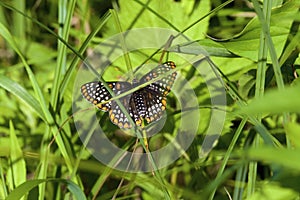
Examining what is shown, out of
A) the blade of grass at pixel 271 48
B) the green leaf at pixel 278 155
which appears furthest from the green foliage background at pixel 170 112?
the green leaf at pixel 278 155

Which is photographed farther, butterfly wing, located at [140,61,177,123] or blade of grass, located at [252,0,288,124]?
butterfly wing, located at [140,61,177,123]

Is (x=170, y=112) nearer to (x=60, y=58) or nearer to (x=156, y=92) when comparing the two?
→ (x=156, y=92)

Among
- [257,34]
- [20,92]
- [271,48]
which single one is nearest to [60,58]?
[20,92]

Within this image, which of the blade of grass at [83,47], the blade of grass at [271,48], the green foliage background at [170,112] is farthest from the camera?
the blade of grass at [83,47]

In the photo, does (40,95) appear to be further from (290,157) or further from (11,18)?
(11,18)

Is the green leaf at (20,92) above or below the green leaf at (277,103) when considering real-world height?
below

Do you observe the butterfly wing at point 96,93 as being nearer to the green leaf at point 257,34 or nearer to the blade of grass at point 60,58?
the blade of grass at point 60,58

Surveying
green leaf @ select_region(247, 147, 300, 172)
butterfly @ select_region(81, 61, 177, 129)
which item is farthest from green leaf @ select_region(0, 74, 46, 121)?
green leaf @ select_region(247, 147, 300, 172)

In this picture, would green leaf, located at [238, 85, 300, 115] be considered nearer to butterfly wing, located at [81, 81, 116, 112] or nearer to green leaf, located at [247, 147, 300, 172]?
green leaf, located at [247, 147, 300, 172]
